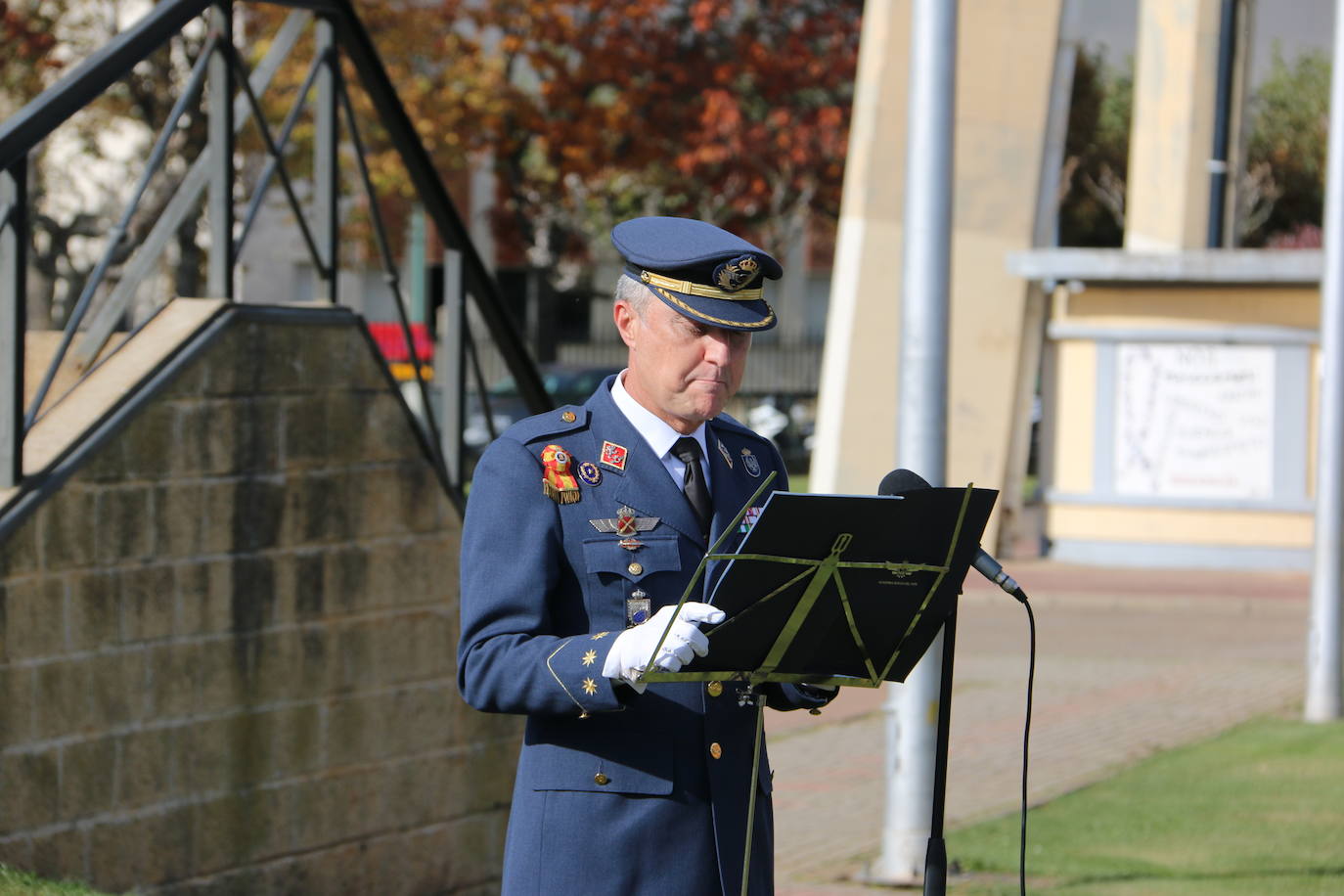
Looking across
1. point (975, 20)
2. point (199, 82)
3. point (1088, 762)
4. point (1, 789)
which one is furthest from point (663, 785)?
point (975, 20)

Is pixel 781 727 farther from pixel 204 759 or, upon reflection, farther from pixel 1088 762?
pixel 204 759

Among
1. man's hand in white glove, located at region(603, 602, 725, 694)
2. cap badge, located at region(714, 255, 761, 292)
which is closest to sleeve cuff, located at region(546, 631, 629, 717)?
man's hand in white glove, located at region(603, 602, 725, 694)

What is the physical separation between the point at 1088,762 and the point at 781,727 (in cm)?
198

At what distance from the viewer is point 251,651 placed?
600cm

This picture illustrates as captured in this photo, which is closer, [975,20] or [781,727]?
[781,727]

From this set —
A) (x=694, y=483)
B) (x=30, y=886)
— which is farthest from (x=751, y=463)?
(x=30, y=886)

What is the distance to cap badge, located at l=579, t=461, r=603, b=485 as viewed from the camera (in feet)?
11.1

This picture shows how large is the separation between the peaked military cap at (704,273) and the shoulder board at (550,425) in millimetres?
273

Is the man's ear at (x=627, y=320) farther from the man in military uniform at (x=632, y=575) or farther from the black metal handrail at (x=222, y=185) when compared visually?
the black metal handrail at (x=222, y=185)

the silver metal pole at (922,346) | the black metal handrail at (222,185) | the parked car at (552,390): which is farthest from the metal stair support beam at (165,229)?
the parked car at (552,390)

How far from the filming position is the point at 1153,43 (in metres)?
21.3

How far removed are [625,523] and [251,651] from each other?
2948 mm

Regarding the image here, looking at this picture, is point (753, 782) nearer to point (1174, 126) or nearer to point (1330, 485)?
point (1330, 485)

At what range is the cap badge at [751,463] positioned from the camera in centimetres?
364
